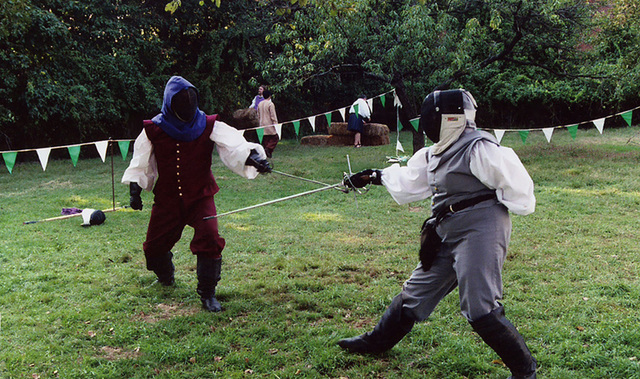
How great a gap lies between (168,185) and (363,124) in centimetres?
1265

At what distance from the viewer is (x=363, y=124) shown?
659 inches

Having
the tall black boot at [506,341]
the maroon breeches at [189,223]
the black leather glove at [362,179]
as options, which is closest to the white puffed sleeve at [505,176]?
the tall black boot at [506,341]

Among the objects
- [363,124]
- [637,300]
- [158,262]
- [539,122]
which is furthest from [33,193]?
[539,122]

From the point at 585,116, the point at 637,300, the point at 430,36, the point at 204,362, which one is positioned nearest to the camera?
the point at 204,362

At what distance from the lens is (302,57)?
11930mm

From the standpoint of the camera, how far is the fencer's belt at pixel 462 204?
10.2 feet

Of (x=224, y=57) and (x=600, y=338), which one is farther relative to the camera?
(x=224, y=57)

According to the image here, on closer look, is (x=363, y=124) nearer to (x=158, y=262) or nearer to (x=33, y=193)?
(x=33, y=193)

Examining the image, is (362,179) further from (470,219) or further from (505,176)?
(505,176)

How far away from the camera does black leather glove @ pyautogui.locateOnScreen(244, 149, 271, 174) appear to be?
14.6 feet

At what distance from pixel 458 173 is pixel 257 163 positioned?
1.89 metres

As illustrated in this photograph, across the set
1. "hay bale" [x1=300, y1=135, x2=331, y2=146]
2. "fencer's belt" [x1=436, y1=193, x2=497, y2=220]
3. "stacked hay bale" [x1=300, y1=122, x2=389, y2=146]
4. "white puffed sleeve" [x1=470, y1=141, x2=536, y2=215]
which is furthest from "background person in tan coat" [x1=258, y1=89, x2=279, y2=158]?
"white puffed sleeve" [x1=470, y1=141, x2=536, y2=215]

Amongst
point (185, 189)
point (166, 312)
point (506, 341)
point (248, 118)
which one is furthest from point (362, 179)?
point (248, 118)

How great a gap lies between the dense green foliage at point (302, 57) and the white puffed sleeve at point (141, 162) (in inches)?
130
